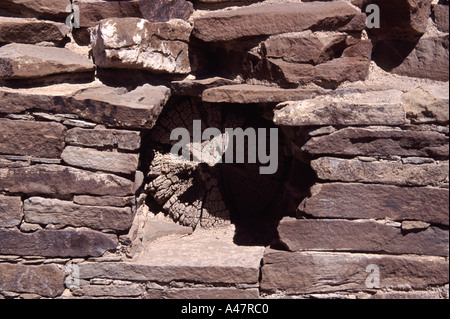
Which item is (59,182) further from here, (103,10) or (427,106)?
(427,106)

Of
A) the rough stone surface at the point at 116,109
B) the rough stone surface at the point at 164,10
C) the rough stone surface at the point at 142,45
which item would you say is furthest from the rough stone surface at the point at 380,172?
the rough stone surface at the point at 164,10

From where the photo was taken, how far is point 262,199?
11.7ft

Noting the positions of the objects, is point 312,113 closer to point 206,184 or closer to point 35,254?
Answer: point 206,184

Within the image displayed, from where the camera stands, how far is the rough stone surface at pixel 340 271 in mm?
2807

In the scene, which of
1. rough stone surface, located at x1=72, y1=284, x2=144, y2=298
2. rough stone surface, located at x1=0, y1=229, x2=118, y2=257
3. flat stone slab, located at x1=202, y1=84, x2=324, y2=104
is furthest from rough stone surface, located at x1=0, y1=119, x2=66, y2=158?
flat stone slab, located at x1=202, y1=84, x2=324, y2=104

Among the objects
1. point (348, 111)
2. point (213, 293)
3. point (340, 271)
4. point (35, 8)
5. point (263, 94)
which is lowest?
point (213, 293)

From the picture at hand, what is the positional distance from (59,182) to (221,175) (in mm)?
1047

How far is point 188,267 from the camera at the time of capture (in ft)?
9.60

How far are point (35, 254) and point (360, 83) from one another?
1.96 metres

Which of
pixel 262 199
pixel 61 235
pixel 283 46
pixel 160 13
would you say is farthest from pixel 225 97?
pixel 61 235

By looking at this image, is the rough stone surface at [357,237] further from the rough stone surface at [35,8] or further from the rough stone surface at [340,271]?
the rough stone surface at [35,8]

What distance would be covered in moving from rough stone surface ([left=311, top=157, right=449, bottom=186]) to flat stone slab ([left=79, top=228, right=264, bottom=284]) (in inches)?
24.8

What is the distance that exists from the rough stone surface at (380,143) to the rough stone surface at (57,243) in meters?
1.20

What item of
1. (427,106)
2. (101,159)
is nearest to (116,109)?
(101,159)
